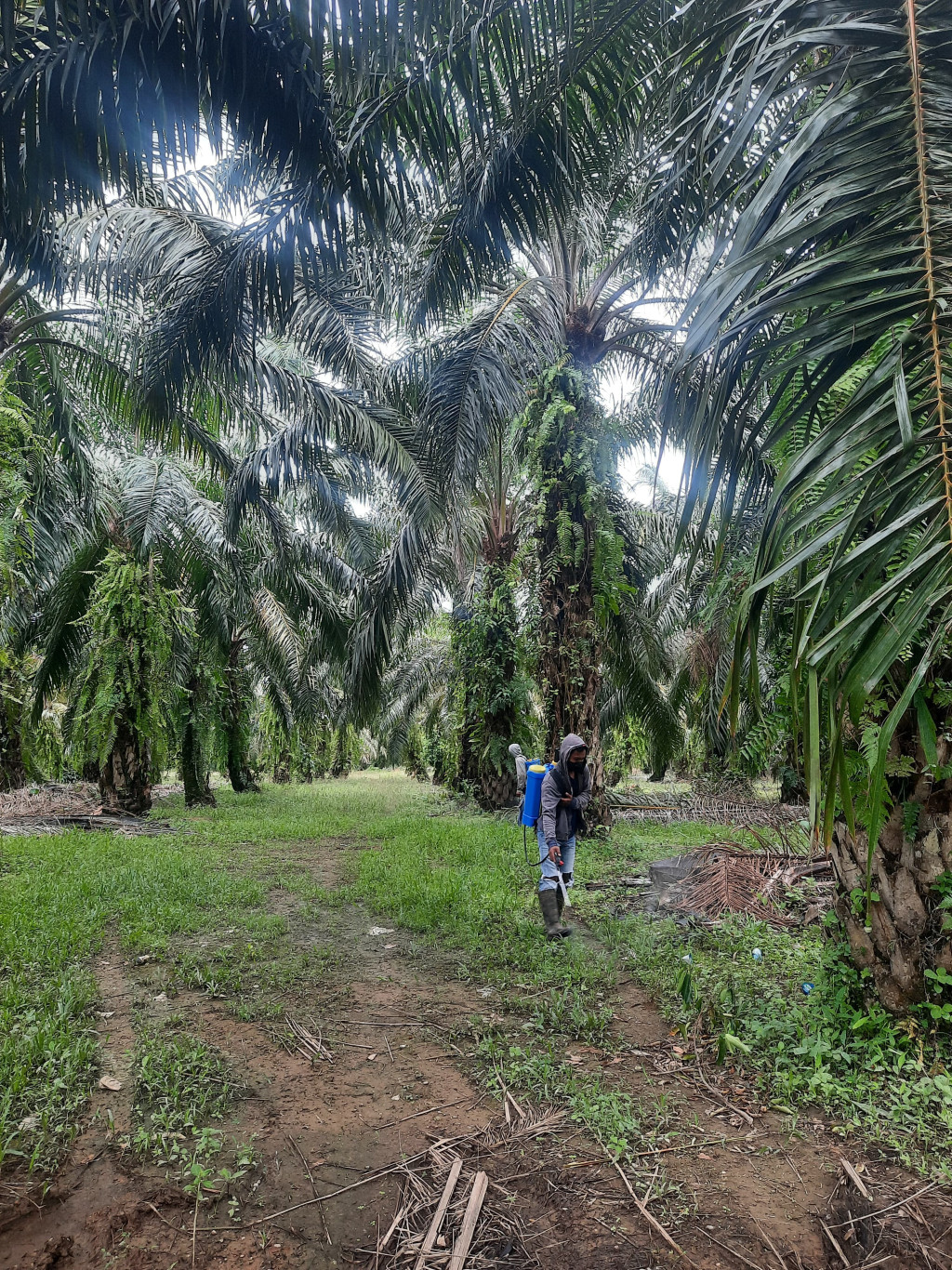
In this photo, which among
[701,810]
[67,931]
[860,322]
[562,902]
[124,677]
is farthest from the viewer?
[701,810]

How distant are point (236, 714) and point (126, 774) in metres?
4.47

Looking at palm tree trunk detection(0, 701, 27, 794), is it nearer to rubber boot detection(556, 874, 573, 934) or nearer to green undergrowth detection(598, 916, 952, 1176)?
rubber boot detection(556, 874, 573, 934)

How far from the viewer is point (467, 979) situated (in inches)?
182

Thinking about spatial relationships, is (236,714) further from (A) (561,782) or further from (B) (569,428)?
(A) (561,782)

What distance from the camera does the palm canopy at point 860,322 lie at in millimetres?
1857

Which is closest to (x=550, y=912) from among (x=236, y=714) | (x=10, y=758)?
(x=10, y=758)

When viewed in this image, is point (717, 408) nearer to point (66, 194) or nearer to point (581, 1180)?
point (581, 1180)

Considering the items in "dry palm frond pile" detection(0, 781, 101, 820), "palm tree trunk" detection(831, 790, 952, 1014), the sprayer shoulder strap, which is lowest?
"dry palm frond pile" detection(0, 781, 101, 820)

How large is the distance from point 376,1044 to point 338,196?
→ 186 inches

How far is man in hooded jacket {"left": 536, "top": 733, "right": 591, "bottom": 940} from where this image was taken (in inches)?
217

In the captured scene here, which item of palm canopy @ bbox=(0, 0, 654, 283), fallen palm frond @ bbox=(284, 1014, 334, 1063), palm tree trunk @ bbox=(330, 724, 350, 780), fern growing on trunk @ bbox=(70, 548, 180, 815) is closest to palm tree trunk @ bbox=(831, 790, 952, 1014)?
fallen palm frond @ bbox=(284, 1014, 334, 1063)

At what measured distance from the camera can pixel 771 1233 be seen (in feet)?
7.71

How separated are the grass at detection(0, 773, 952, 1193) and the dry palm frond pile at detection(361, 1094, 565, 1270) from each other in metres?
0.50

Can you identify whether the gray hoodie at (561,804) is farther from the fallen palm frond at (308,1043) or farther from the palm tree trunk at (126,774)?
the palm tree trunk at (126,774)
